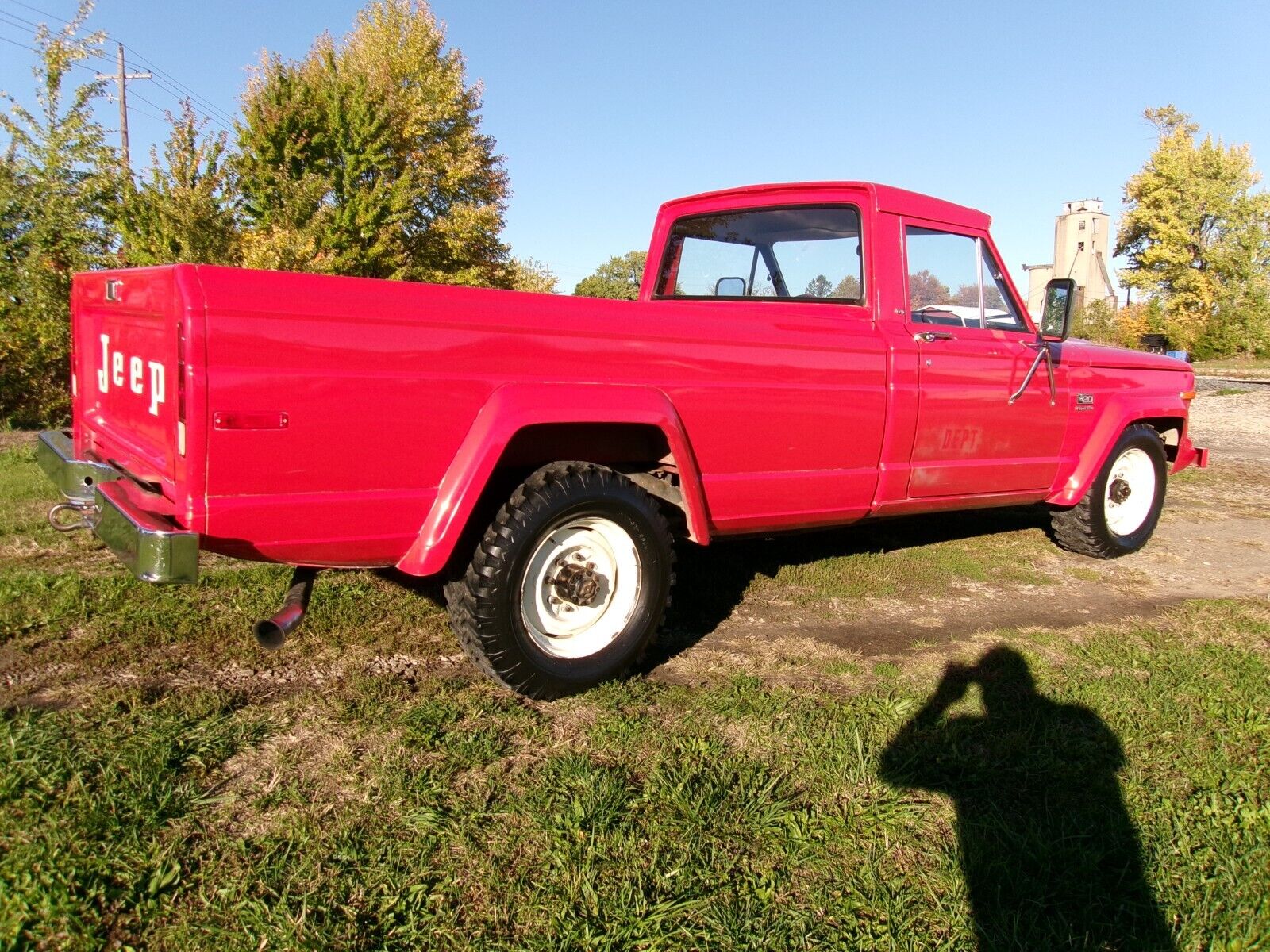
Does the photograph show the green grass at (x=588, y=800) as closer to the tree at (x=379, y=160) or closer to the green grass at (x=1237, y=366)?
the tree at (x=379, y=160)

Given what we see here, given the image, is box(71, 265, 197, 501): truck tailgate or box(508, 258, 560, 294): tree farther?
box(508, 258, 560, 294): tree

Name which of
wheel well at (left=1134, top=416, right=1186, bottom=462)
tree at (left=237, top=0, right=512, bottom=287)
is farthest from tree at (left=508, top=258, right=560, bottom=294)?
wheel well at (left=1134, top=416, right=1186, bottom=462)

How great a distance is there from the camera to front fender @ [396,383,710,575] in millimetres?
2990

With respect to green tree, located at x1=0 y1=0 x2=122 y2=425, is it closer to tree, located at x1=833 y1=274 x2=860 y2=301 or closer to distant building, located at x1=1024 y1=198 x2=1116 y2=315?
tree, located at x1=833 y1=274 x2=860 y2=301

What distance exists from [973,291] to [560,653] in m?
2.91

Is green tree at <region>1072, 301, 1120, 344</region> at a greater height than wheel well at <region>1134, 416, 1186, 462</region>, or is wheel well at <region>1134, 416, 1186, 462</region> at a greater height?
green tree at <region>1072, 301, 1120, 344</region>

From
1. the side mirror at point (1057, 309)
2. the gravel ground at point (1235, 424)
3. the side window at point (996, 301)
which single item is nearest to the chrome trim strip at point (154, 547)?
the side window at point (996, 301)

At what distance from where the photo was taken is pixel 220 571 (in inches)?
175

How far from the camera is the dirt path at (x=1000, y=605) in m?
3.92

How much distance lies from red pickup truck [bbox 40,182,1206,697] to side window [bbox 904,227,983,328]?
0.02 m

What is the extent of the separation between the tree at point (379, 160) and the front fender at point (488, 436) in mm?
11424

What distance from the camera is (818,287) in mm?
4605

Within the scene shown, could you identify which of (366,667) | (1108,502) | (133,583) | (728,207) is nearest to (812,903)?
(366,667)

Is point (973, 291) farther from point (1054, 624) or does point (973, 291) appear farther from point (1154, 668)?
point (1154, 668)
